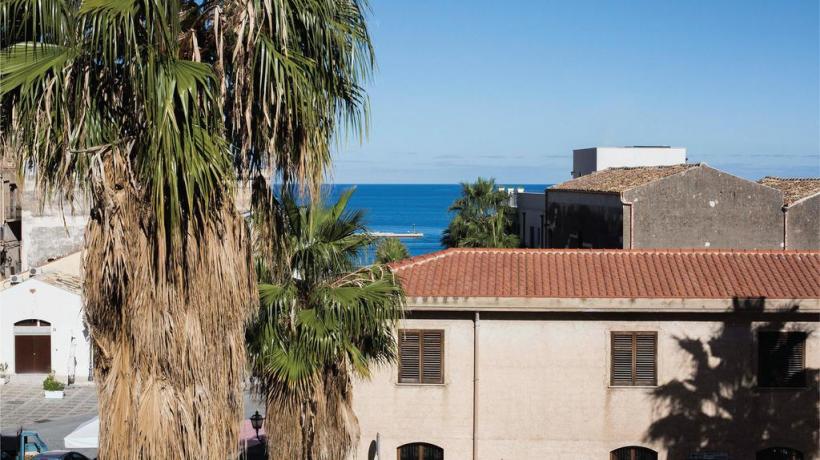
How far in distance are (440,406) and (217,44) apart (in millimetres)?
15010

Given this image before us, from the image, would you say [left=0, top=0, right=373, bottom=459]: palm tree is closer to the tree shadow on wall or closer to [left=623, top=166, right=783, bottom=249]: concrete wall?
the tree shadow on wall

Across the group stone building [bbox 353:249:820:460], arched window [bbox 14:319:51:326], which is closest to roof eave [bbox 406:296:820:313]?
stone building [bbox 353:249:820:460]

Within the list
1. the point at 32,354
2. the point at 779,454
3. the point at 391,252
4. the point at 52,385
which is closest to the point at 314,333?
the point at 779,454

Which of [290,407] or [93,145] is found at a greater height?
[93,145]

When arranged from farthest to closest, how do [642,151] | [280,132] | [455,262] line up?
[642,151] < [455,262] < [280,132]

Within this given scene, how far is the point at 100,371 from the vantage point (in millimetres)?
6941

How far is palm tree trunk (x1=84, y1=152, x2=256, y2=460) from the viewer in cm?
666

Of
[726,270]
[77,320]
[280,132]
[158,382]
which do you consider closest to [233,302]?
[158,382]

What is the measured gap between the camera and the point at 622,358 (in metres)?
20.8

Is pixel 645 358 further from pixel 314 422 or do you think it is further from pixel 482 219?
pixel 482 219

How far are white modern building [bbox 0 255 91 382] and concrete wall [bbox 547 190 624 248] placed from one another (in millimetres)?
19677

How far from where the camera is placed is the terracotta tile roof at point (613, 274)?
2073 centimetres

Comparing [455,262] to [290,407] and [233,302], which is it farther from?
[233,302]

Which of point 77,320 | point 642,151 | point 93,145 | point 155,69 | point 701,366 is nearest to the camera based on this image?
point 155,69
